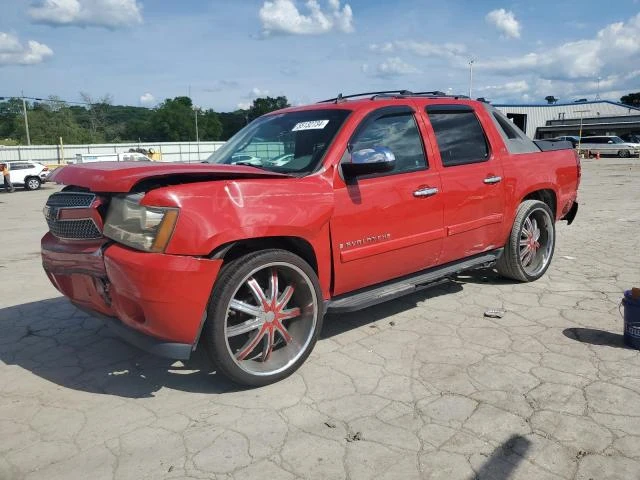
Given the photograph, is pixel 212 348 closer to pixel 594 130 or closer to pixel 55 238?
pixel 55 238

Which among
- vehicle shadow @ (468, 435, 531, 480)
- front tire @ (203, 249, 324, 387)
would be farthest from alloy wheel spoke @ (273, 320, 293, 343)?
vehicle shadow @ (468, 435, 531, 480)

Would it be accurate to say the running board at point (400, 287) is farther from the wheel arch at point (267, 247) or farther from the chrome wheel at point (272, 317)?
the wheel arch at point (267, 247)

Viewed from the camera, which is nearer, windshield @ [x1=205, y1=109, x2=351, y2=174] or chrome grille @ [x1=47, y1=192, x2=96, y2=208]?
chrome grille @ [x1=47, y1=192, x2=96, y2=208]

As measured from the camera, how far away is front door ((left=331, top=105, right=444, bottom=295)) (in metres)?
3.59

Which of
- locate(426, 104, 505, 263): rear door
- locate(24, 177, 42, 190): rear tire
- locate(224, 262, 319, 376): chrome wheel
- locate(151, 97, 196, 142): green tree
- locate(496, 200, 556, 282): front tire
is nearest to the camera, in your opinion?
locate(224, 262, 319, 376): chrome wheel

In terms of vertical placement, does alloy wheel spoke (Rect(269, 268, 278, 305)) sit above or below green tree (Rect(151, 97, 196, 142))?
below

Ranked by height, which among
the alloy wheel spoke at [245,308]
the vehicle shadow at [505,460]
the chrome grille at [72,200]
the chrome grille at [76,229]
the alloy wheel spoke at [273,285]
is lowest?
the vehicle shadow at [505,460]

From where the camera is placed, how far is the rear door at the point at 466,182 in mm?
4332

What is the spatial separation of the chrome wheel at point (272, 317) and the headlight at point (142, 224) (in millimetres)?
538

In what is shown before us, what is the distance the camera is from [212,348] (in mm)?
3031

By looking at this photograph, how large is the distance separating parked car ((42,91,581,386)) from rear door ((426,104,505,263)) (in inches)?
0.6

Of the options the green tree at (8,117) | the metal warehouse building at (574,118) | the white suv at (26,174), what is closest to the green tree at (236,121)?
the white suv at (26,174)

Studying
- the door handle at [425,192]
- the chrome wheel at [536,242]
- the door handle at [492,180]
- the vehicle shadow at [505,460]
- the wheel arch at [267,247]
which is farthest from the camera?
the chrome wheel at [536,242]

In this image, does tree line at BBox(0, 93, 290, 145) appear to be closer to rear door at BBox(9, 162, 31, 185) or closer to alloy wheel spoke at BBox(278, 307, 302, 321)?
rear door at BBox(9, 162, 31, 185)
